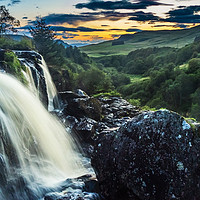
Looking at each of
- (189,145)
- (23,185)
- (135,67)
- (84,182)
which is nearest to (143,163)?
(189,145)

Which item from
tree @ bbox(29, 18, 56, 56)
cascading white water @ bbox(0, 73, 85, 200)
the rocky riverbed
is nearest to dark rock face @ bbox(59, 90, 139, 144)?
cascading white water @ bbox(0, 73, 85, 200)

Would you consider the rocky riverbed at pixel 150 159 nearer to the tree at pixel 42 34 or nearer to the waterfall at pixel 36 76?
the waterfall at pixel 36 76

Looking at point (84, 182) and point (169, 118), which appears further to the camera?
point (84, 182)

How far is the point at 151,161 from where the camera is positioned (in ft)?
28.5

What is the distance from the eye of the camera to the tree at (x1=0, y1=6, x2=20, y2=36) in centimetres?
5461

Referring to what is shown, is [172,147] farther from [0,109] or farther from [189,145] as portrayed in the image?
[0,109]

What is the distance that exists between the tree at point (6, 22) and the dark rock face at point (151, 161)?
54.2 m

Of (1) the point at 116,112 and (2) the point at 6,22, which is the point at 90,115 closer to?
(1) the point at 116,112

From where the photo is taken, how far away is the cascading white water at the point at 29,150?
33.9 ft

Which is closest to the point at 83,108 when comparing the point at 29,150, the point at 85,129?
the point at 85,129

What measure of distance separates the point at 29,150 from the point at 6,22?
5333 cm

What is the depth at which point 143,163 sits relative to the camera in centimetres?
883

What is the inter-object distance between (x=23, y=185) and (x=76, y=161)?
17.0 feet

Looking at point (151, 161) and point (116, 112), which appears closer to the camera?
point (151, 161)
